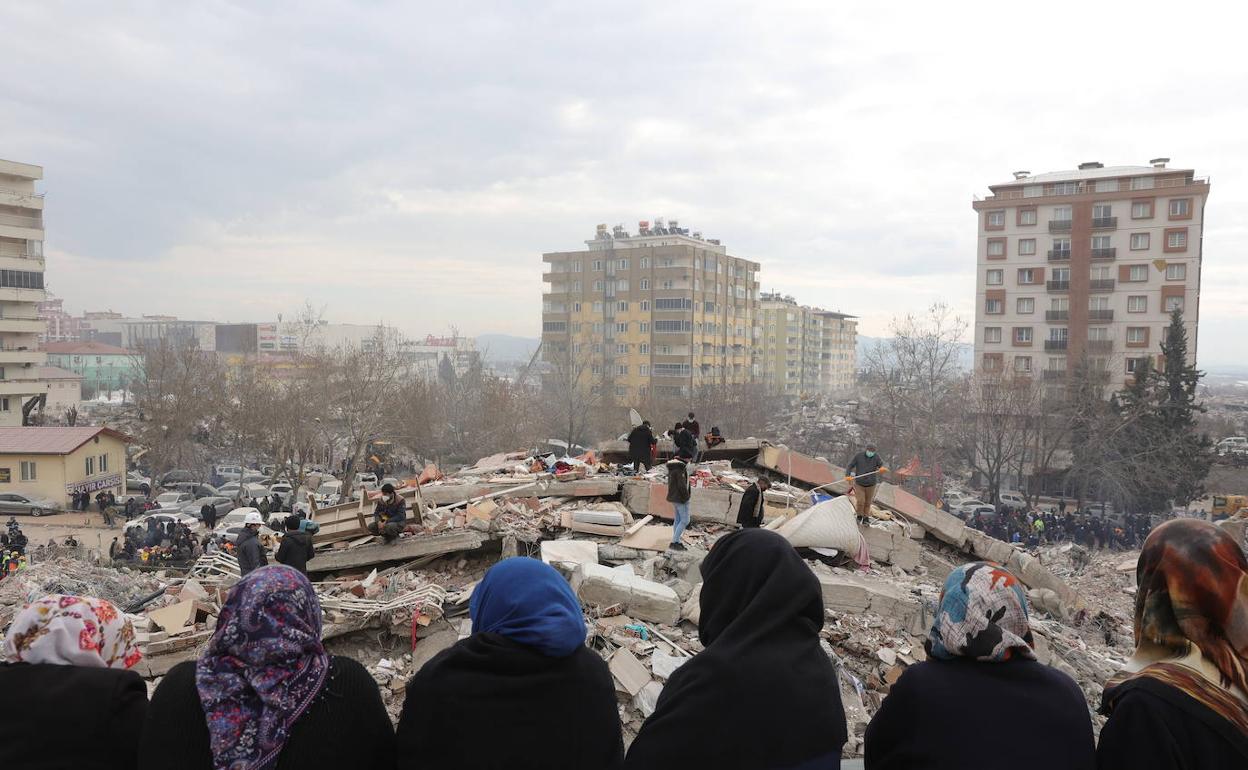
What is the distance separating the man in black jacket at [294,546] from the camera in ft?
24.5

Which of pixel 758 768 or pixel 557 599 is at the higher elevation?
pixel 557 599

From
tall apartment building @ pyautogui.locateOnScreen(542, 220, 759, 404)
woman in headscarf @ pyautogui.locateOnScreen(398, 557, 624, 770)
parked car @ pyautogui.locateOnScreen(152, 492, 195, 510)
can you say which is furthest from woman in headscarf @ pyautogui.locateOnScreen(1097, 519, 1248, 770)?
tall apartment building @ pyautogui.locateOnScreen(542, 220, 759, 404)

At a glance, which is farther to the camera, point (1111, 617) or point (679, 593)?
point (1111, 617)

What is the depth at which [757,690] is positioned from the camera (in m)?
1.91

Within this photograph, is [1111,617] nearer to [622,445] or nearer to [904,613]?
[904,613]

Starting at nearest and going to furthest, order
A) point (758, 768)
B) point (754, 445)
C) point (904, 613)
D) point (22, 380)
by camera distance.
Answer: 1. point (758, 768)
2. point (904, 613)
3. point (754, 445)
4. point (22, 380)

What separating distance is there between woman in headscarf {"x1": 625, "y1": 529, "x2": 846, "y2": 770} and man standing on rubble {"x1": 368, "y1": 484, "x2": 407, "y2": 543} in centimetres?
737

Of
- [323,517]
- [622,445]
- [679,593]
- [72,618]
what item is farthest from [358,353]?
[72,618]

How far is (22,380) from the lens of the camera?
36.6 m

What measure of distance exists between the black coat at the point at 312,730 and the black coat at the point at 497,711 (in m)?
0.08

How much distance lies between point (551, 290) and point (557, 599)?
5553 centimetres

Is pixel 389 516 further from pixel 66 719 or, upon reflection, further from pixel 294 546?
pixel 66 719

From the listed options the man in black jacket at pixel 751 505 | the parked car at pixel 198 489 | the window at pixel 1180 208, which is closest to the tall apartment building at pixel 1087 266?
the window at pixel 1180 208

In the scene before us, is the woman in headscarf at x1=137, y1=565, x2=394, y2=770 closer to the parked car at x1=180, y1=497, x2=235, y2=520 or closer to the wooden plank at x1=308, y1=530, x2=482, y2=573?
the wooden plank at x1=308, y1=530, x2=482, y2=573
